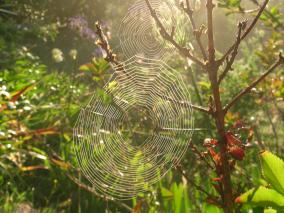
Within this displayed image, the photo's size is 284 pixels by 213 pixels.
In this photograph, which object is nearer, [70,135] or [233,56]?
[233,56]

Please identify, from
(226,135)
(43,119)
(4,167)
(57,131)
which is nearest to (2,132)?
(4,167)

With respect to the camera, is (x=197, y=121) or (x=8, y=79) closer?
(x=8, y=79)

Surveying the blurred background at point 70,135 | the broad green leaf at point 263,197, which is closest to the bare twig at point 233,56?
the blurred background at point 70,135

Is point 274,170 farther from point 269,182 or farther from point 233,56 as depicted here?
Answer: point 233,56

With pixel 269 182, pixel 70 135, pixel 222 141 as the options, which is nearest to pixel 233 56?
pixel 222 141

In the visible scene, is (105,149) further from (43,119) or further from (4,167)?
(43,119)
